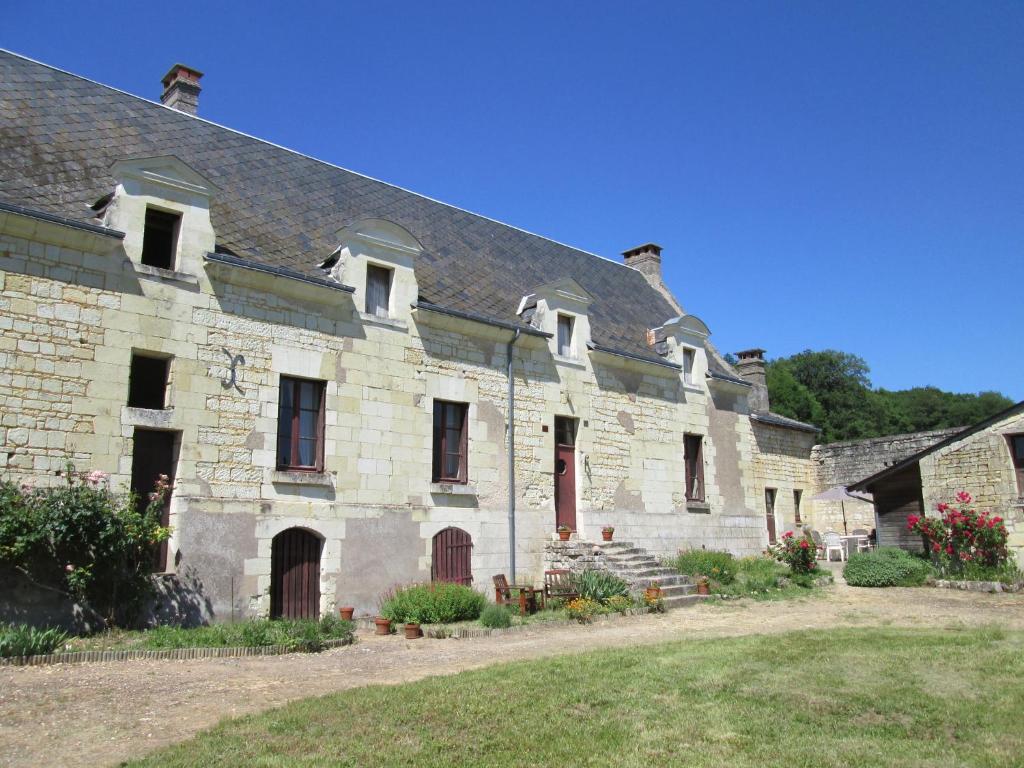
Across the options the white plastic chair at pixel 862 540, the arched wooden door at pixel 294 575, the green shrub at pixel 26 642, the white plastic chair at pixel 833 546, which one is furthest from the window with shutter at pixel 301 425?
the white plastic chair at pixel 833 546

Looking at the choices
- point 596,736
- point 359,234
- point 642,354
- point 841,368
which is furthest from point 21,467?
point 841,368

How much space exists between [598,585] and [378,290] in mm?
5807

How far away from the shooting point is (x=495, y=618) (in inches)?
415

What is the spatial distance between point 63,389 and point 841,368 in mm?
49065

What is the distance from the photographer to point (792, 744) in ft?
16.2

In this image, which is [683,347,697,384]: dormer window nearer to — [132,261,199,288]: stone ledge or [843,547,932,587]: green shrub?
[843,547,932,587]: green shrub

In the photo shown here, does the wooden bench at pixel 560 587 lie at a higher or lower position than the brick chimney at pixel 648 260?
lower

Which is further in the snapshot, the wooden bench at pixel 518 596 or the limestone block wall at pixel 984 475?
the limestone block wall at pixel 984 475

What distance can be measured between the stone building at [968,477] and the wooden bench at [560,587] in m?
8.01

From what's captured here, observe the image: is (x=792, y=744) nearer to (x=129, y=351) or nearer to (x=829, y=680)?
(x=829, y=680)

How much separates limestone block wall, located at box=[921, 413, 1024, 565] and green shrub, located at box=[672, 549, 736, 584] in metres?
4.38

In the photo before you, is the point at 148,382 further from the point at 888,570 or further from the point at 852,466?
the point at 852,466

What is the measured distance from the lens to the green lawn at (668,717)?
15.6 feet

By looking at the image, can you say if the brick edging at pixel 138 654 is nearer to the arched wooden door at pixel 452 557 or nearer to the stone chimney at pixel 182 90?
the arched wooden door at pixel 452 557
